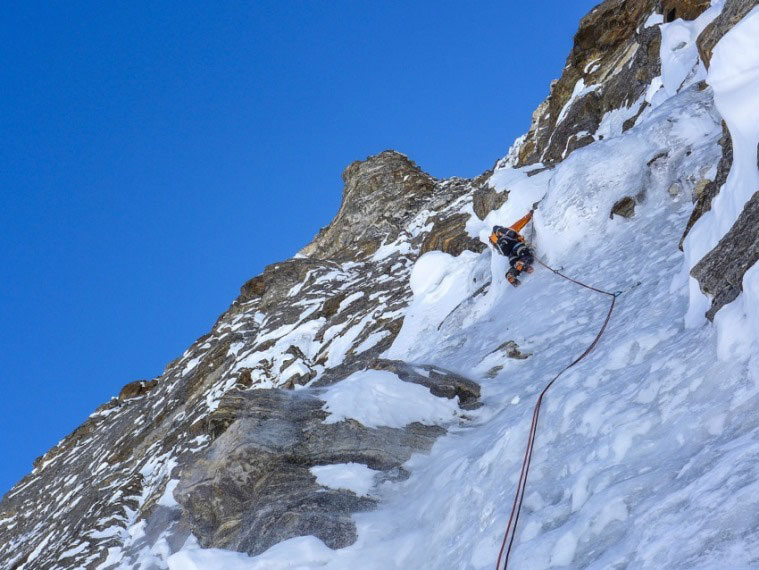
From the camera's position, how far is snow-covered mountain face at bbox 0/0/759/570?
5.52 m

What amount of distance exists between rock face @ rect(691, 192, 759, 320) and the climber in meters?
10.6

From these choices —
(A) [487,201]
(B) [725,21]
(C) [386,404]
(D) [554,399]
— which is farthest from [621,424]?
(A) [487,201]

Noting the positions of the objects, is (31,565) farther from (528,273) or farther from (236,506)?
(528,273)

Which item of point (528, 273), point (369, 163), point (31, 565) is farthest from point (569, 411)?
point (369, 163)

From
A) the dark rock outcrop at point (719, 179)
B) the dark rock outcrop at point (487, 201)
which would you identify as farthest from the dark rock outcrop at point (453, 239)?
the dark rock outcrop at point (719, 179)

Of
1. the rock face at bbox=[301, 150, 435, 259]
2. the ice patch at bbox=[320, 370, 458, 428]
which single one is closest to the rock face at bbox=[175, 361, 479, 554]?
the ice patch at bbox=[320, 370, 458, 428]

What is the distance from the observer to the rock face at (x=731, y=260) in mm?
6348

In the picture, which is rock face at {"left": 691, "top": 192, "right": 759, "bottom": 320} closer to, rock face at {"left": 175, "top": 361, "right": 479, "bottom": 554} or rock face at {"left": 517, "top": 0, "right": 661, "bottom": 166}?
rock face at {"left": 175, "top": 361, "right": 479, "bottom": 554}

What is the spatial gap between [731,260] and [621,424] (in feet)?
6.65

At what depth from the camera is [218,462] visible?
11.2m

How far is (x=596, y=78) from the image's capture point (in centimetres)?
3155

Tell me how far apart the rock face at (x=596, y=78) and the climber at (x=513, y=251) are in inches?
326

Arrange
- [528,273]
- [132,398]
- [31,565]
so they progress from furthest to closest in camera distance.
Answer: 1. [132,398]
2. [31,565]
3. [528,273]

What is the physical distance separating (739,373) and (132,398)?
53.3 m
